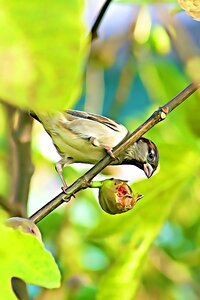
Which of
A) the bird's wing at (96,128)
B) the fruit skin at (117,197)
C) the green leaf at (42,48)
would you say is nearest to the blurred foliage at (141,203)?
the bird's wing at (96,128)

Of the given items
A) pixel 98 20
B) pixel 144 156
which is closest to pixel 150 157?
pixel 144 156

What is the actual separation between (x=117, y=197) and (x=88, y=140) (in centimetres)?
13

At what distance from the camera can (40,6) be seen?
23cm

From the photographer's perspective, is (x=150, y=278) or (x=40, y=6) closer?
(x=40, y=6)

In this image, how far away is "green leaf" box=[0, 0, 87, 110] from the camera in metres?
0.22

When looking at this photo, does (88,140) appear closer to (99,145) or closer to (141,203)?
(99,145)

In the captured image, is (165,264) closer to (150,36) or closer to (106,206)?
(150,36)

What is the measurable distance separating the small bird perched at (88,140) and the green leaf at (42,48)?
250mm

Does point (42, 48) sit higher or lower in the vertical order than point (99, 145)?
higher

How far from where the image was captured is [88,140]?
539 mm

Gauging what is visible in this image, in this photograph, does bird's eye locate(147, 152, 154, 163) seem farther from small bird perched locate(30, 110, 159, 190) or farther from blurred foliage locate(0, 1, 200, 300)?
blurred foliage locate(0, 1, 200, 300)

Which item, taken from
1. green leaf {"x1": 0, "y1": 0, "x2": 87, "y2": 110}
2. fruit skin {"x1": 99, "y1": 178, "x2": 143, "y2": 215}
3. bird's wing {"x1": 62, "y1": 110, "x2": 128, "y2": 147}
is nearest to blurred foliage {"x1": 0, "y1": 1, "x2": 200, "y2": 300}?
bird's wing {"x1": 62, "y1": 110, "x2": 128, "y2": 147}

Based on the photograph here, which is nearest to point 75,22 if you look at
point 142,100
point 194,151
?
point 194,151

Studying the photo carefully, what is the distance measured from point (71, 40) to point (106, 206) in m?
0.21
